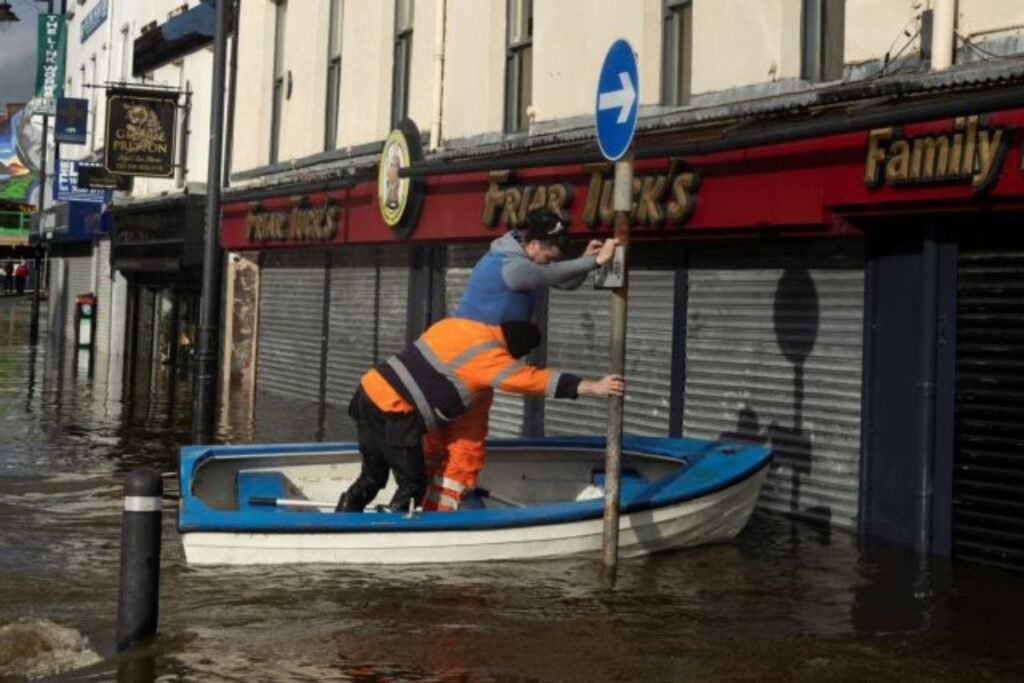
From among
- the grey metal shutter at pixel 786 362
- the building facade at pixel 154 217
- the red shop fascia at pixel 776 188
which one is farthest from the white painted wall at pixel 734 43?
the building facade at pixel 154 217

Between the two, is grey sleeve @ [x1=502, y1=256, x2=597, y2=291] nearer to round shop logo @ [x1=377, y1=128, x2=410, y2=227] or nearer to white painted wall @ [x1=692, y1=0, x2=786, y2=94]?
white painted wall @ [x1=692, y1=0, x2=786, y2=94]

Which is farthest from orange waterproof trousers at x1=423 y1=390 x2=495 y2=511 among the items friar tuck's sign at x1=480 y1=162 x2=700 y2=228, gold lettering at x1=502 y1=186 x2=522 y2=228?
gold lettering at x1=502 y1=186 x2=522 y2=228

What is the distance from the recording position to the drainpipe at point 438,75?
15953 mm

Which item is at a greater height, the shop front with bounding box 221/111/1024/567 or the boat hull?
the shop front with bounding box 221/111/1024/567

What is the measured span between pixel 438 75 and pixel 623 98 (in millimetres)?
Result: 9019

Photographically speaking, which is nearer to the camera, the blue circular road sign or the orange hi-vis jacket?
the blue circular road sign

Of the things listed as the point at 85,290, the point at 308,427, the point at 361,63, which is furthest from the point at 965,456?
the point at 85,290

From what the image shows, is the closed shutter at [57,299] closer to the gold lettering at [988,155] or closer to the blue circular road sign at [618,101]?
the blue circular road sign at [618,101]

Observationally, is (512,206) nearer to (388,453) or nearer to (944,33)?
(944,33)

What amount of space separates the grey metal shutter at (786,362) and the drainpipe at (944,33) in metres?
1.43

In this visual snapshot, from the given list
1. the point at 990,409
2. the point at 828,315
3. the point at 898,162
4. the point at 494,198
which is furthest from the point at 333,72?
the point at 990,409

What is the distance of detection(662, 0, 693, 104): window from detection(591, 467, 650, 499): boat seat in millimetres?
3954

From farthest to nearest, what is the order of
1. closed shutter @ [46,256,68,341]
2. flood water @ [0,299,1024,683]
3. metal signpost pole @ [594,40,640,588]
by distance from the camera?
closed shutter @ [46,256,68,341]
metal signpost pole @ [594,40,640,588]
flood water @ [0,299,1024,683]

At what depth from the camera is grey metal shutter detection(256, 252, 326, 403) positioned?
64.8 ft
